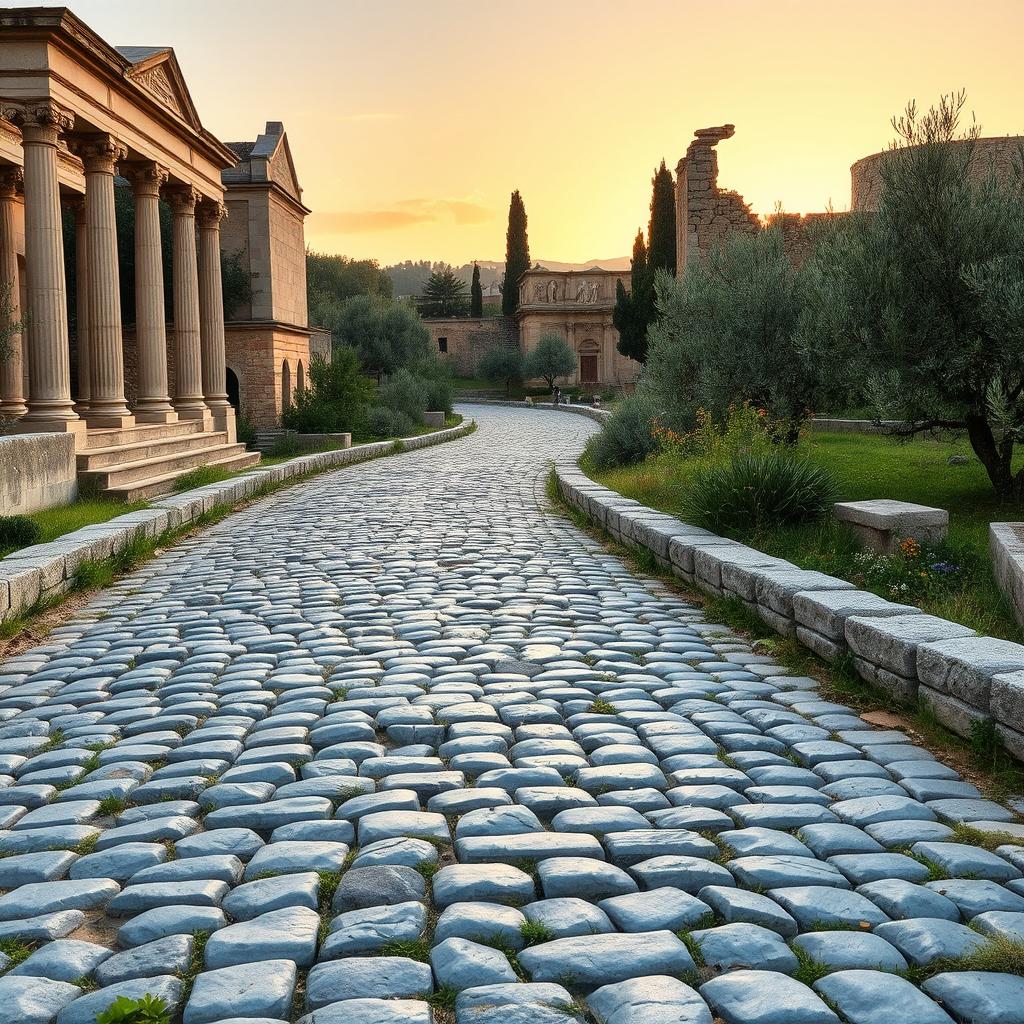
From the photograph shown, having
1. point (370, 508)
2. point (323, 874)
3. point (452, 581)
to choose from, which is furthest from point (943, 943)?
point (370, 508)

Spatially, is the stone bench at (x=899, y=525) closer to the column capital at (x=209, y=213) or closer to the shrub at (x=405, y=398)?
the column capital at (x=209, y=213)

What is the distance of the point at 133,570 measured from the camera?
10.4 m

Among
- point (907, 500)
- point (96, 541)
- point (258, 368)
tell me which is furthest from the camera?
point (258, 368)

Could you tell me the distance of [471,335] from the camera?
8288 centimetres

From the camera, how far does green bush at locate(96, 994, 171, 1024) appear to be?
8.48 ft

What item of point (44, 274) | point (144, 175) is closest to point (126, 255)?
point (144, 175)

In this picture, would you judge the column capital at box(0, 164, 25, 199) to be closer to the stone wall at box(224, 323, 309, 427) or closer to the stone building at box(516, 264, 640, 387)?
the stone wall at box(224, 323, 309, 427)

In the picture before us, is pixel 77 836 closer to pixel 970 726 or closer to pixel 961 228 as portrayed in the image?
pixel 970 726

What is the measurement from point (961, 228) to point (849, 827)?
843 cm

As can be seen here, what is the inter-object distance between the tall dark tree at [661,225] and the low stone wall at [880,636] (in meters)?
40.9

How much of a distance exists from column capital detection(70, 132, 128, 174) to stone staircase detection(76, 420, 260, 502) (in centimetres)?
435

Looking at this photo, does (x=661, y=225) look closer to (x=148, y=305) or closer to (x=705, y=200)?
(x=705, y=200)

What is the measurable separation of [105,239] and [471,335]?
213 feet

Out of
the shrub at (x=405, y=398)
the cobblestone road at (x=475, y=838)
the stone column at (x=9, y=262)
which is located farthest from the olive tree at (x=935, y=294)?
the shrub at (x=405, y=398)
